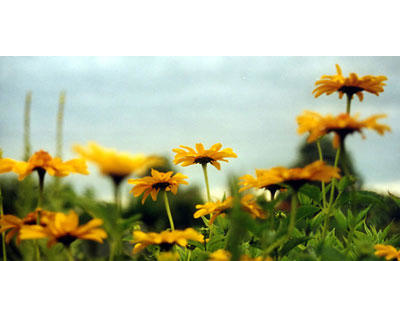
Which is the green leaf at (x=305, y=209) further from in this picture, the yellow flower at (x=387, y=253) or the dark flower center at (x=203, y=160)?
the dark flower center at (x=203, y=160)

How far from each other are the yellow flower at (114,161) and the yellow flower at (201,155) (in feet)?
1.18

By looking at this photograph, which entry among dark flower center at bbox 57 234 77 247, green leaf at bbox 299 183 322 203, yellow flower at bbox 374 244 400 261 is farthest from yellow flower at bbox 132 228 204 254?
yellow flower at bbox 374 244 400 261

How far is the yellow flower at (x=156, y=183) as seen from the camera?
31.1 inches

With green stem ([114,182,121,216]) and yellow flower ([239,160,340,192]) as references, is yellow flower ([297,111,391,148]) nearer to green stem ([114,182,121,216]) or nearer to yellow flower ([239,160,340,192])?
yellow flower ([239,160,340,192])

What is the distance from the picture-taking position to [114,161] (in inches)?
18.0

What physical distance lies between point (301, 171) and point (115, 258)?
316 millimetres

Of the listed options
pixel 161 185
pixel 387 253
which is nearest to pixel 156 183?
pixel 161 185

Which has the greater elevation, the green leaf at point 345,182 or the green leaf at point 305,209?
the green leaf at point 345,182

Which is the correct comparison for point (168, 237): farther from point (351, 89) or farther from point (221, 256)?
point (351, 89)

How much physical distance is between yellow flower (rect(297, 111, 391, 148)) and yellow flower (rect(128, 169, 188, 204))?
33 centimetres

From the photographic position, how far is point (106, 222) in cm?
48

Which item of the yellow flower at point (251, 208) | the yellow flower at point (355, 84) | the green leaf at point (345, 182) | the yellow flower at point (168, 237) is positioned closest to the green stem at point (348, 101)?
the yellow flower at point (355, 84)
